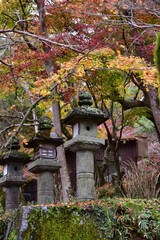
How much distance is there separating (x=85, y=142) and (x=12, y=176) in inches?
111

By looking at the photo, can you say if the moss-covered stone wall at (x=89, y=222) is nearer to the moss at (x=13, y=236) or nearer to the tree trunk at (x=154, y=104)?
the moss at (x=13, y=236)

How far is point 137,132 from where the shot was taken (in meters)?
15.5

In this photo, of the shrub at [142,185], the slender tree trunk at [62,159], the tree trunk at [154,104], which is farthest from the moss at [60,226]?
the tree trunk at [154,104]

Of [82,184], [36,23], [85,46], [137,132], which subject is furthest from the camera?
[137,132]

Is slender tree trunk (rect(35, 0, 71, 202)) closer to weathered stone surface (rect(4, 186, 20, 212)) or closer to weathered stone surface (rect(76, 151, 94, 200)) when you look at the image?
weathered stone surface (rect(4, 186, 20, 212))

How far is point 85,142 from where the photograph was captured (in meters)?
5.55

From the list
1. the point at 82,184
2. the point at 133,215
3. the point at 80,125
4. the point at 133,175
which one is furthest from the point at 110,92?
the point at 133,215

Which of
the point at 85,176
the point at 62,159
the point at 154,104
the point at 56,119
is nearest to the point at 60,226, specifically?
the point at 85,176

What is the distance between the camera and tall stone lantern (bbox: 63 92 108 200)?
546 cm

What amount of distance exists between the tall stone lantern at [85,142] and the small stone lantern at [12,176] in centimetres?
223

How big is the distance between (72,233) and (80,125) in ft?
6.99

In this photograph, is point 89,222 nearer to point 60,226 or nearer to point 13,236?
point 60,226

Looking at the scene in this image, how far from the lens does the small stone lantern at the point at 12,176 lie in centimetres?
756

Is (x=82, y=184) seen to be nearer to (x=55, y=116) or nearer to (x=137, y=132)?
(x=55, y=116)
